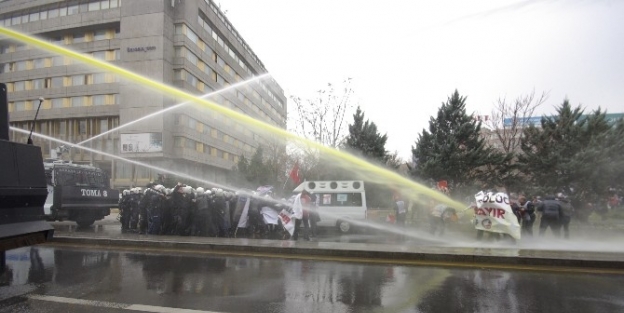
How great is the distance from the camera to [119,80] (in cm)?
5606

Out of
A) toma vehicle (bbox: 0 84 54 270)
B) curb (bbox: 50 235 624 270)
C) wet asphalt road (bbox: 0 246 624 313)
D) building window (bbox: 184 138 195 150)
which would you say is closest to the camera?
toma vehicle (bbox: 0 84 54 270)

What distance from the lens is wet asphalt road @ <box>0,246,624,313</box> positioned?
226 inches

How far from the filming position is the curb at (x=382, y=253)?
8625 millimetres

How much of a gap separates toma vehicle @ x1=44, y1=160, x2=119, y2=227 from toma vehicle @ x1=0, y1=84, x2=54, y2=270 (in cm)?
1009

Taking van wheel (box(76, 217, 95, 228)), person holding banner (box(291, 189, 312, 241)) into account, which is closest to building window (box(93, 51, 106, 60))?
van wheel (box(76, 217, 95, 228))

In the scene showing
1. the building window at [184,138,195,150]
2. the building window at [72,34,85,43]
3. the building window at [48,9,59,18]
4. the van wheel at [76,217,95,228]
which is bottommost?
the van wheel at [76,217,95,228]

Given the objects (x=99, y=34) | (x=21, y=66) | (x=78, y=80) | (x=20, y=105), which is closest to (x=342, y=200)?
(x=78, y=80)

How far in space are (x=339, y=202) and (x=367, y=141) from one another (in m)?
14.5

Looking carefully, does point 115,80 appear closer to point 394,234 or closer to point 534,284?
point 394,234

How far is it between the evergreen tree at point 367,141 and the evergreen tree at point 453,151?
11.2 ft

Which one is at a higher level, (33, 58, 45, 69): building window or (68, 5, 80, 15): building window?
(68, 5, 80, 15): building window

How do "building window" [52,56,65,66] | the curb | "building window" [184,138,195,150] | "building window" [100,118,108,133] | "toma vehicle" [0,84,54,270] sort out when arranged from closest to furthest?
1. "toma vehicle" [0,84,54,270]
2. the curb
3. "building window" [184,138,195,150]
4. "building window" [100,118,108,133]
5. "building window" [52,56,65,66]

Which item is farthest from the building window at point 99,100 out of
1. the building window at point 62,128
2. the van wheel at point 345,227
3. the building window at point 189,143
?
the van wheel at point 345,227

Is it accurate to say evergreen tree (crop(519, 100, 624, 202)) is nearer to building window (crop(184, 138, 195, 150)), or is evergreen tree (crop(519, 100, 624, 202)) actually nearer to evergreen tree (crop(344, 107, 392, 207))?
evergreen tree (crop(344, 107, 392, 207))
